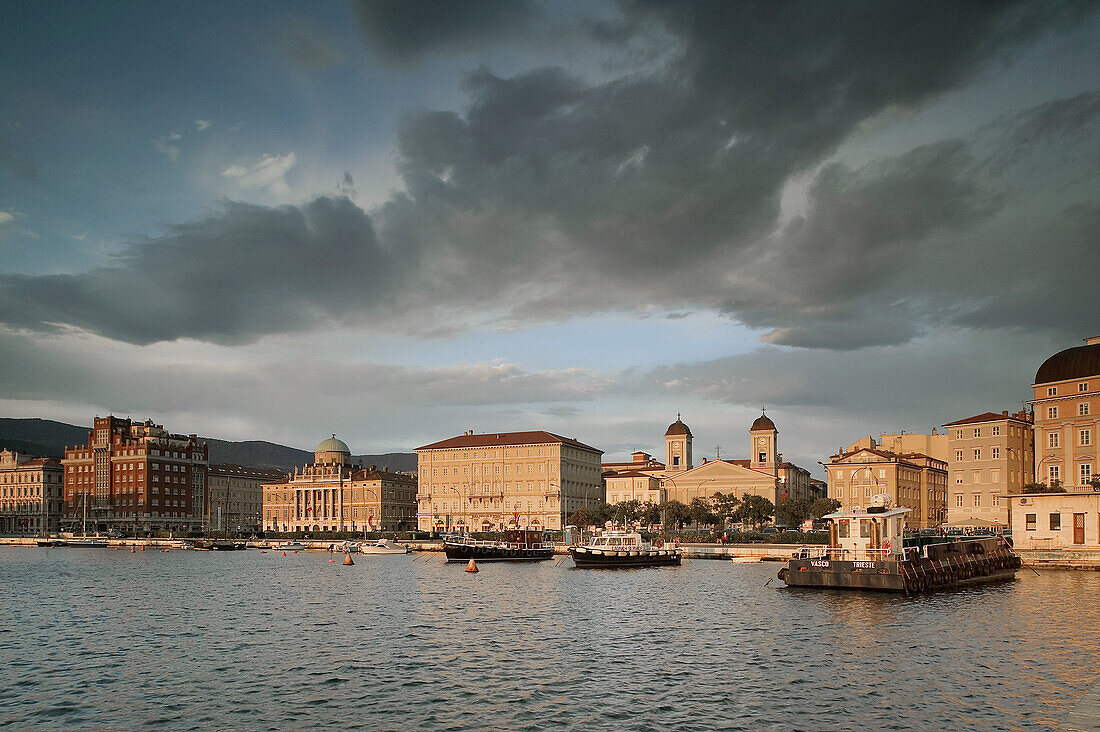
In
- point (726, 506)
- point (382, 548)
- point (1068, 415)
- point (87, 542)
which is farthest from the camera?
point (87, 542)

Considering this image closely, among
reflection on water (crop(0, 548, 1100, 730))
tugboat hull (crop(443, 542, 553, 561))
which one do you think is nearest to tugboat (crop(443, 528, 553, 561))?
tugboat hull (crop(443, 542, 553, 561))

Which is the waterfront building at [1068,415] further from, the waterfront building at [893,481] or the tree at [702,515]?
the tree at [702,515]

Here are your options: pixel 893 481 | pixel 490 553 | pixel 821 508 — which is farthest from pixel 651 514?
pixel 490 553

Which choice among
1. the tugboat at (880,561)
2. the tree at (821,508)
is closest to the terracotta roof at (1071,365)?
the tree at (821,508)

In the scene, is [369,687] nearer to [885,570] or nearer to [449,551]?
[885,570]

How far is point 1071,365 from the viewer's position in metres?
103

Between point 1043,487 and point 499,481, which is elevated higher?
point 1043,487

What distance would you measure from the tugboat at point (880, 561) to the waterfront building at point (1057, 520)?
1893 cm

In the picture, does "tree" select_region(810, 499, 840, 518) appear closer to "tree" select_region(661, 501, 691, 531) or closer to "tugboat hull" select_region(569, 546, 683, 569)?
"tree" select_region(661, 501, 691, 531)

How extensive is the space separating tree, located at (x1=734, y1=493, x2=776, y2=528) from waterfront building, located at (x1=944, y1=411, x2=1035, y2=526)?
26.8 metres

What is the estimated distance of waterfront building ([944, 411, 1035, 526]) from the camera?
12188 centimetres

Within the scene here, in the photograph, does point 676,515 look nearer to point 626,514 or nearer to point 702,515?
point 702,515

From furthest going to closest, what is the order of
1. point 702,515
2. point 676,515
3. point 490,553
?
point 702,515 → point 676,515 → point 490,553

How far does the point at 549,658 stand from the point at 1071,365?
296 ft
